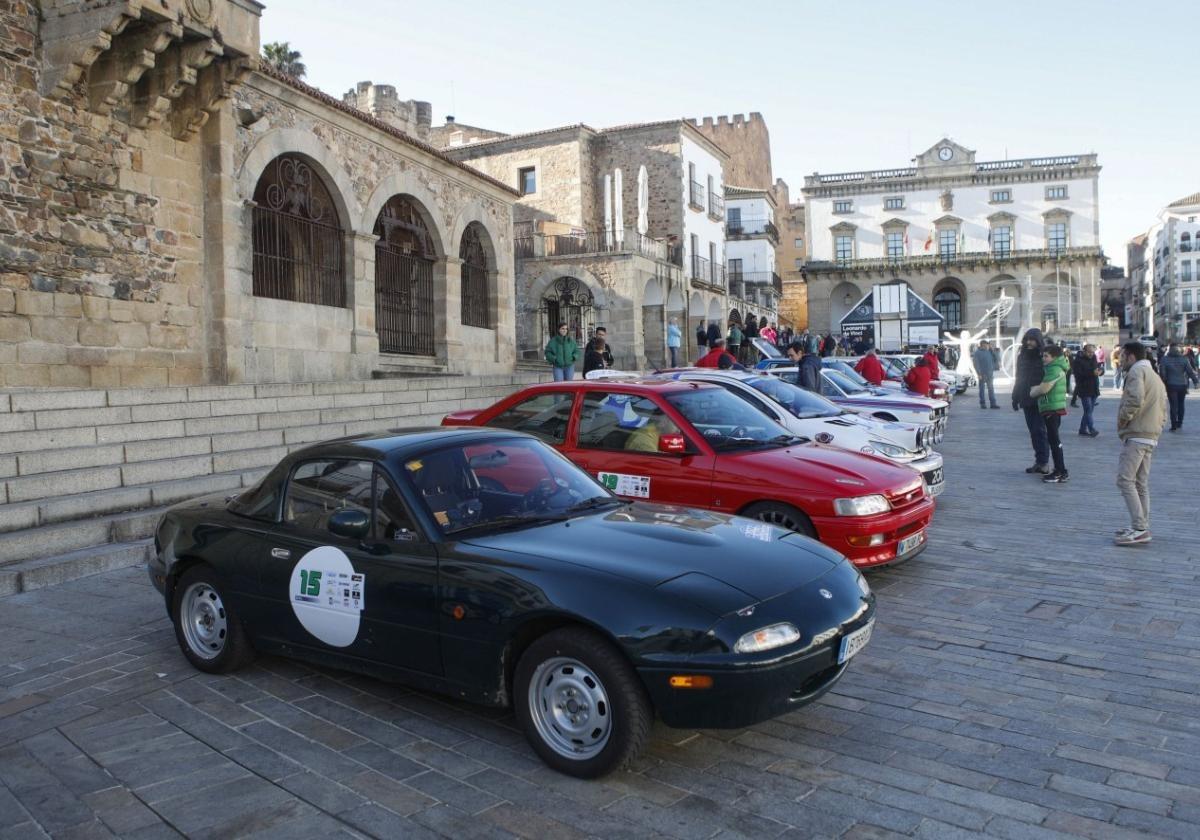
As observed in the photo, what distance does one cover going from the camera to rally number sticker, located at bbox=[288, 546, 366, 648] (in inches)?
170

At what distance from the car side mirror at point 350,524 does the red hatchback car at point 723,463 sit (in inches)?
100

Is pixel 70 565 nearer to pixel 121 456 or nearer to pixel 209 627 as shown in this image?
pixel 121 456

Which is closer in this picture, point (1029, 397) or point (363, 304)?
point (1029, 397)

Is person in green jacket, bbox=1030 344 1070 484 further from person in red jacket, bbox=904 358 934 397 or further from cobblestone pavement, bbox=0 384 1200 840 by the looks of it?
person in red jacket, bbox=904 358 934 397

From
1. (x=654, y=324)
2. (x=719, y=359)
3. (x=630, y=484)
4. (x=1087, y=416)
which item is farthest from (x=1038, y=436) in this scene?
(x=654, y=324)

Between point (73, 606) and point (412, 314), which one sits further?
point (412, 314)

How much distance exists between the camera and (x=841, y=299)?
72.9 meters

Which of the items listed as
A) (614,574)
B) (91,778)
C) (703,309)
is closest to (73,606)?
(91,778)

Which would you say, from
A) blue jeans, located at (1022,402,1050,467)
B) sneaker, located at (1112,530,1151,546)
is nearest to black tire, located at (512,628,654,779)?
sneaker, located at (1112,530,1151,546)

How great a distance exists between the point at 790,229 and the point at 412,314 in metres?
71.5

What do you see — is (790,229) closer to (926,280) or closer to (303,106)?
(926,280)

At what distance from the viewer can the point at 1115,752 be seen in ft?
12.4

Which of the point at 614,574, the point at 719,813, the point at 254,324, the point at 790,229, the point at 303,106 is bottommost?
the point at 719,813

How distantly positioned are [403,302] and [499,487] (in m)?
15.8
